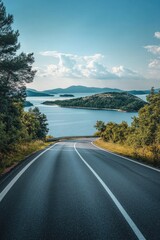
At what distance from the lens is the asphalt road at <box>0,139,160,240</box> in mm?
4641

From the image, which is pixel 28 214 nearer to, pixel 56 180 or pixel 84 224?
pixel 84 224

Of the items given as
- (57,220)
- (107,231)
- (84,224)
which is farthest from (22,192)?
(107,231)

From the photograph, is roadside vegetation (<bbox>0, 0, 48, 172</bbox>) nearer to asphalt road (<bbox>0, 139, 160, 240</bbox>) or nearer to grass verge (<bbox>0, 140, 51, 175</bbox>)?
grass verge (<bbox>0, 140, 51, 175</bbox>)

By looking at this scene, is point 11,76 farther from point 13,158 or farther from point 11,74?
point 13,158

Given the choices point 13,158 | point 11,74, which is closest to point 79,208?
point 13,158

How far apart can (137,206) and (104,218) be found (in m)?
1.21

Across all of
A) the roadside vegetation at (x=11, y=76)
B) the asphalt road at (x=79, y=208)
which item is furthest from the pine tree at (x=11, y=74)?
the asphalt road at (x=79, y=208)

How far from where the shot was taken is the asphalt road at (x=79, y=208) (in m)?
4.64

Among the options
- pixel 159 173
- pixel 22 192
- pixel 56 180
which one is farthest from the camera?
pixel 159 173

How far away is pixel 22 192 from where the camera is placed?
24.6 feet

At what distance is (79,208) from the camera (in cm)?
600

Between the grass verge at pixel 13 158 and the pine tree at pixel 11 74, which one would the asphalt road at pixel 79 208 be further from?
the pine tree at pixel 11 74

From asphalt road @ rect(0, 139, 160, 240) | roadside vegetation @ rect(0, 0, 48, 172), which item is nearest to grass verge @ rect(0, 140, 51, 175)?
roadside vegetation @ rect(0, 0, 48, 172)

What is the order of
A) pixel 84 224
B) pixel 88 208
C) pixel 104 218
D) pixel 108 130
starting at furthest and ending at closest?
pixel 108 130 < pixel 88 208 < pixel 104 218 < pixel 84 224
